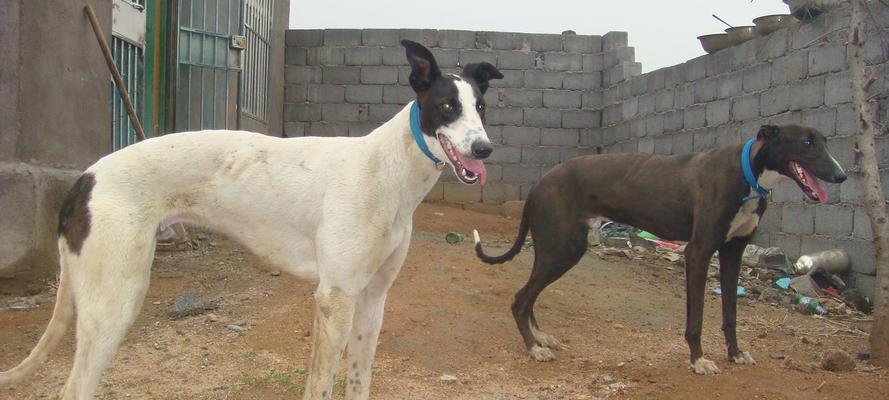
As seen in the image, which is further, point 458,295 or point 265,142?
point 458,295

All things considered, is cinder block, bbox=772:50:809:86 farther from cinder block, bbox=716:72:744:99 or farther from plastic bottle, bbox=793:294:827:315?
plastic bottle, bbox=793:294:827:315

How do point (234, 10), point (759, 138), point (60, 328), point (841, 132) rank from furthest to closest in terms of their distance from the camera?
point (234, 10)
point (841, 132)
point (759, 138)
point (60, 328)

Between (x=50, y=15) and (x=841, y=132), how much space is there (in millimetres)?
6180

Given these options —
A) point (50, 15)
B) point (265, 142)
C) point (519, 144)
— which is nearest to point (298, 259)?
point (265, 142)

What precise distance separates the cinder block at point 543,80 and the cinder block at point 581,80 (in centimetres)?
10

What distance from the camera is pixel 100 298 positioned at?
2.88 meters

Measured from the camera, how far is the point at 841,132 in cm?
680

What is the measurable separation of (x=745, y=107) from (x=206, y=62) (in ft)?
18.1

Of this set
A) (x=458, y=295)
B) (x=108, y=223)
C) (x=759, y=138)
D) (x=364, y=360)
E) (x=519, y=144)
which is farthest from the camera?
(x=519, y=144)

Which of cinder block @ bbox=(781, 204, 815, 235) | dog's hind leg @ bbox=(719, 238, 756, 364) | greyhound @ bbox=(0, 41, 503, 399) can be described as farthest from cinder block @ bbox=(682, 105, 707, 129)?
greyhound @ bbox=(0, 41, 503, 399)

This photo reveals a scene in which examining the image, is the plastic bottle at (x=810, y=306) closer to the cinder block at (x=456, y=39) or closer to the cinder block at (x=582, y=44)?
the cinder block at (x=582, y=44)

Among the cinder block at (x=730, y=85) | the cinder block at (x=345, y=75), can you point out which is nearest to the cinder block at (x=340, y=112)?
the cinder block at (x=345, y=75)

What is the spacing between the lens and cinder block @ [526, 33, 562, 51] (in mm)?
12227

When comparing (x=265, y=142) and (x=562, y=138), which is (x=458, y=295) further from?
(x=562, y=138)
